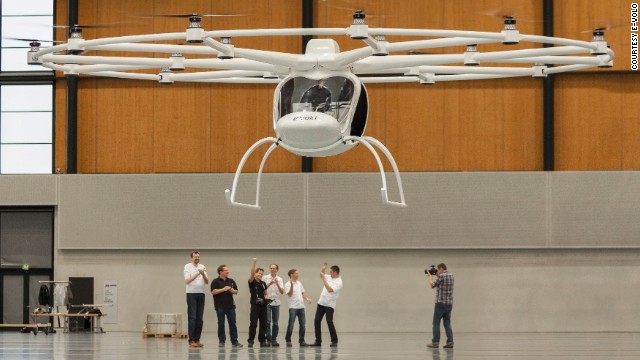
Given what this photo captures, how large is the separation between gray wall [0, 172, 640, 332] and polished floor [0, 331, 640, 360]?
3.92 feet

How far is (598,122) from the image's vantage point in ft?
95.1

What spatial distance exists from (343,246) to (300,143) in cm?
1093

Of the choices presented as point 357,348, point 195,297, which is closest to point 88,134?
point 195,297

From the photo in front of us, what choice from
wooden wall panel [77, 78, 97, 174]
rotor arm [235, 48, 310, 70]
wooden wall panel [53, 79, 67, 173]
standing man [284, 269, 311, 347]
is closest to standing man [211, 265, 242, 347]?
standing man [284, 269, 311, 347]

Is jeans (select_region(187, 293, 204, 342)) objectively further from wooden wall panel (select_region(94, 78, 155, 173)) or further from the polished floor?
wooden wall panel (select_region(94, 78, 155, 173))

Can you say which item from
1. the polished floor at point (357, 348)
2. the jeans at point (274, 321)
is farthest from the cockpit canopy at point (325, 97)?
the jeans at point (274, 321)

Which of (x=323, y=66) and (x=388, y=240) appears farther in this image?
(x=388, y=240)

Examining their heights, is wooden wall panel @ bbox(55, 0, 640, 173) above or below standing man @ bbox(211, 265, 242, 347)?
above

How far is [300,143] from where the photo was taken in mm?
18016

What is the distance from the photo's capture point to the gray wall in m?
28.4

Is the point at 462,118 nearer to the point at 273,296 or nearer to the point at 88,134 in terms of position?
the point at 273,296

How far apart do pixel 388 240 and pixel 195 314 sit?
7.30 metres

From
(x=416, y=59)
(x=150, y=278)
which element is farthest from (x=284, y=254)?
(x=416, y=59)

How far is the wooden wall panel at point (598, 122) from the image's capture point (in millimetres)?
28891
